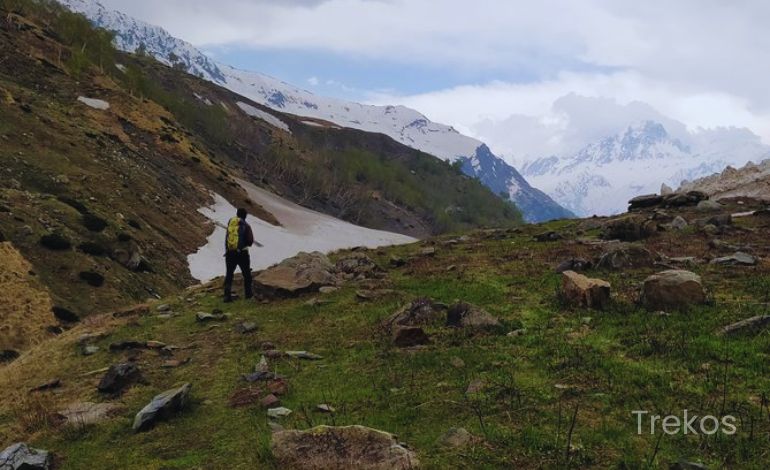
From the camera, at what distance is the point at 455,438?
8008 mm

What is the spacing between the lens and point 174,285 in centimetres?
3941

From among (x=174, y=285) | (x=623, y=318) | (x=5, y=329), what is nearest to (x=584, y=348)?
(x=623, y=318)

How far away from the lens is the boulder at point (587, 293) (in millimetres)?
14266

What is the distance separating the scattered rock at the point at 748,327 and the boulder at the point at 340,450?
Result: 23.7ft

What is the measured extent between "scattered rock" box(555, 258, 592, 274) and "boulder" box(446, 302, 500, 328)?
623 cm

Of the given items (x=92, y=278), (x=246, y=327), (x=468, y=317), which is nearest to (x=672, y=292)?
(x=468, y=317)

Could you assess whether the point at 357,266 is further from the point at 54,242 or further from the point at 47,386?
the point at 54,242

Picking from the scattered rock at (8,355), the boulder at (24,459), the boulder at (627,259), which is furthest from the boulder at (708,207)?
the scattered rock at (8,355)

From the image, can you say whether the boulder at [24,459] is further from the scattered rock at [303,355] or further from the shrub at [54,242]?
the shrub at [54,242]

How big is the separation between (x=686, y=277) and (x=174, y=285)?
33.8 meters

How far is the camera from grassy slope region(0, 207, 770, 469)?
25.2 feet

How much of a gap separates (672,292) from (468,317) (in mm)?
4800

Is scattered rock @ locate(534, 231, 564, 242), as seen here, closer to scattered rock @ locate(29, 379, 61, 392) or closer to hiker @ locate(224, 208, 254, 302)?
hiker @ locate(224, 208, 254, 302)

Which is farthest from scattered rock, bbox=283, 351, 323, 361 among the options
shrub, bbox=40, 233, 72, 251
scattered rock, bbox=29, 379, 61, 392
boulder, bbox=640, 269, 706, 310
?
shrub, bbox=40, 233, 72, 251
